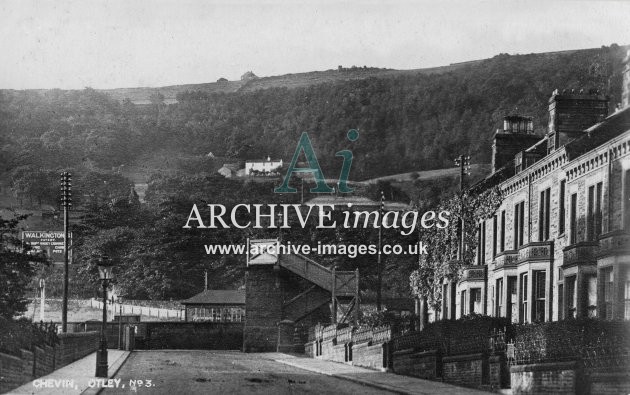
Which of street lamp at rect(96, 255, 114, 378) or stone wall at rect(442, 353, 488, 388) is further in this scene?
street lamp at rect(96, 255, 114, 378)

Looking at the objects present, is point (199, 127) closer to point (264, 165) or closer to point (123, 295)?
point (264, 165)

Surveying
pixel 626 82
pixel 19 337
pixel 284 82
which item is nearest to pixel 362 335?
pixel 626 82

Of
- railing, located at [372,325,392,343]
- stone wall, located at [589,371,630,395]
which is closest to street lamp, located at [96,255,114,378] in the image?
railing, located at [372,325,392,343]

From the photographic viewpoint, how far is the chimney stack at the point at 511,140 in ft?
155

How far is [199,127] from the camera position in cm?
7262

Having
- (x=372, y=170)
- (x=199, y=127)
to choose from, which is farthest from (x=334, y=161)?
(x=199, y=127)

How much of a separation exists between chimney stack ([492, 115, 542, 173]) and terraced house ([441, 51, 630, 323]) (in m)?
0.05

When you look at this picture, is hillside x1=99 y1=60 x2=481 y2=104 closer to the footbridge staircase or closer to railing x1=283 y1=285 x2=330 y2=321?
the footbridge staircase

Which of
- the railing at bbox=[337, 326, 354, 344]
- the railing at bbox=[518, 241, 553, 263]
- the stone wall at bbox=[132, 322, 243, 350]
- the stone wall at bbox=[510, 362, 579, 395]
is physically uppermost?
the railing at bbox=[518, 241, 553, 263]

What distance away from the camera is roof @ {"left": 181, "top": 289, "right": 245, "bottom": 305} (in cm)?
7831

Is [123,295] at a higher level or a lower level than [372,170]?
lower

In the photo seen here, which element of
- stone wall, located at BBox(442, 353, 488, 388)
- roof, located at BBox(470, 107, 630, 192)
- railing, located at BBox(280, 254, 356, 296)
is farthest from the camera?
railing, located at BBox(280, 254, 356, 296)

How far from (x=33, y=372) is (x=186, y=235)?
171ft

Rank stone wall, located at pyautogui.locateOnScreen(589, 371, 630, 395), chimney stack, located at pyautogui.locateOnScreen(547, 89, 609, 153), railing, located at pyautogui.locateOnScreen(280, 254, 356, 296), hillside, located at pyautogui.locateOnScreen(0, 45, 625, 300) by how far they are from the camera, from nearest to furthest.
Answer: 1. stone wall, located at pyautogui.locateOnScreen(589, 371, 630, 395)
2. chimney stack, located at pyautogui.locateOnScreen(547, 89, 609, 153)
3. hillside, located at pyautogui.locateOnScreen(0, 45, 625, 300)
4. railing, located at pyautogui.locateOnScreen(280, 254, 356, 296)
